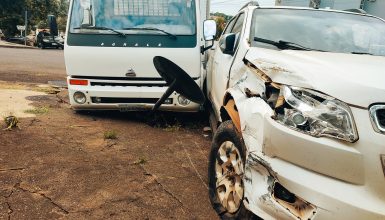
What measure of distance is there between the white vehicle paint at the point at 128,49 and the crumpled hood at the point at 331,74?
2.95 metres

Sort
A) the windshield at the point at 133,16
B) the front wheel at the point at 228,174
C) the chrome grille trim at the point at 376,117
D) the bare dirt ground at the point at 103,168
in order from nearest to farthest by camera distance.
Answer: the chrome grille trim at the point at 376,117 < the front wheel at the point at 228,174 < the bare dirt ground at the point at 103,168 < the windshield at the point at 133,16

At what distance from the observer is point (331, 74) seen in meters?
2.11

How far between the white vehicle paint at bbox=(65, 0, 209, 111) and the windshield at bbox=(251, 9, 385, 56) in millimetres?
1901

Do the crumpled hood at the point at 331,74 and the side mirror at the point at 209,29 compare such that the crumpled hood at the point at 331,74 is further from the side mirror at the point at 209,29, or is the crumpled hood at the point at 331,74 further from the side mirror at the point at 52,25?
the side mirror at the point at 52,25

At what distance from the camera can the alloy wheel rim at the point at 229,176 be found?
2.65m

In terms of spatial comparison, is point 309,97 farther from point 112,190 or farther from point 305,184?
point 112,190

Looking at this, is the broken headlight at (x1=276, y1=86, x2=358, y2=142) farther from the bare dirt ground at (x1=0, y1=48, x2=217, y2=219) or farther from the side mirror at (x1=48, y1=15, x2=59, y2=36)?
the side mirror at (x1=48, y1=15, x2=59, y2=36)

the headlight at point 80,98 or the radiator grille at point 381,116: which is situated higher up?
the radiator grille at point 381,116

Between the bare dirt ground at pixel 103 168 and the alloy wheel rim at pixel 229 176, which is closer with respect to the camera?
the alloy wheel rim at pixel 229 176

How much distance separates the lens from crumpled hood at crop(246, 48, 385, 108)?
1919 mm

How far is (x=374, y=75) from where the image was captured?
212cm

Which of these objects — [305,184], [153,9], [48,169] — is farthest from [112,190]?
[153,9]

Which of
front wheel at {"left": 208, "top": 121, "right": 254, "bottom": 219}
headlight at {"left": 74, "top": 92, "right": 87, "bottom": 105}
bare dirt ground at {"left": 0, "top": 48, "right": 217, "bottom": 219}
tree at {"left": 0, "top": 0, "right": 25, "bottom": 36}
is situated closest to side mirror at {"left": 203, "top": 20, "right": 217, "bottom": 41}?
bare dirt ground at {"left": 0, "top": 48, "right": 217, "bottom": 219}

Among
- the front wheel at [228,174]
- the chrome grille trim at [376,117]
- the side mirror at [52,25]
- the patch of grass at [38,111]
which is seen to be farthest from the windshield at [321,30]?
the patch of grass at [38,111]
